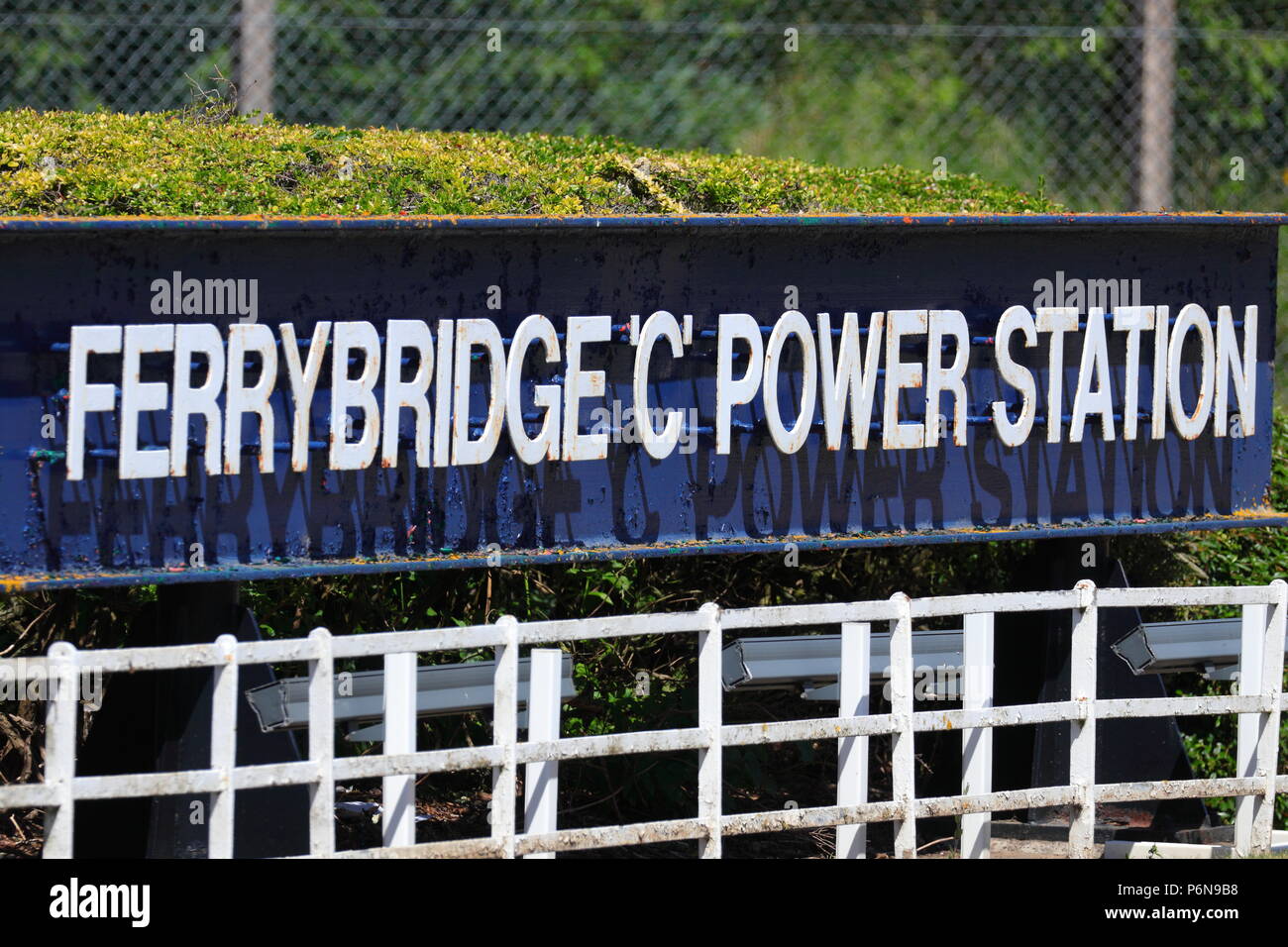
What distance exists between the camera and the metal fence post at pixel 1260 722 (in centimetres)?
708

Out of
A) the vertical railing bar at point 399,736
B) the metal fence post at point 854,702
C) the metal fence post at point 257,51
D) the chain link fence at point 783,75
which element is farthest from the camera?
the chain link fence at point 783,75

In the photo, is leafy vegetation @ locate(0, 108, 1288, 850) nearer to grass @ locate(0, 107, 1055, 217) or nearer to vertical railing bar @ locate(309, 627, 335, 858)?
grass @ locate(0, 107, 1055, 217)

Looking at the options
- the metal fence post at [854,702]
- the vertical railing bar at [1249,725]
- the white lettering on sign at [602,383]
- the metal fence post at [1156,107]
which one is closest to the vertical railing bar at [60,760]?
the white lettering on sign at [602,383]

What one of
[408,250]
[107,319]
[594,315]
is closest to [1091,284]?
[594,315]

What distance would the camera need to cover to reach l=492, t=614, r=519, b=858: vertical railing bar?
593 cm

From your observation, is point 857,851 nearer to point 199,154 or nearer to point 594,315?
point 594,315

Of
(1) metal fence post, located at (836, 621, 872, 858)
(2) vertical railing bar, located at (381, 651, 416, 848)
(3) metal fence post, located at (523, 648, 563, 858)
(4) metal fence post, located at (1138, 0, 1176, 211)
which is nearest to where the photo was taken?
(2) vertical railing bar, located at (381, 651, 416, 848)

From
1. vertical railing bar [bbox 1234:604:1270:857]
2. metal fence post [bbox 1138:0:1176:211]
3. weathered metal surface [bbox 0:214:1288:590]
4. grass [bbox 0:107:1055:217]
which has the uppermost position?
metal fence post [bbox 1138:0:1176:211]

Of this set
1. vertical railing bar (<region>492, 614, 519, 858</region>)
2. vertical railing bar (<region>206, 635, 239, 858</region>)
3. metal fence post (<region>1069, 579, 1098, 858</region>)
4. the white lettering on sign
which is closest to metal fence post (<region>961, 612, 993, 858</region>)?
metal fence post (<region>1069, 579, 1098, 858</region>)

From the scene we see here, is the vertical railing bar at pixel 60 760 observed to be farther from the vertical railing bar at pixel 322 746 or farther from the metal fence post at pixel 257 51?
the metal fence post at pixel 257 51

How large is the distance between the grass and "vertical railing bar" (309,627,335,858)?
1725 millimetres

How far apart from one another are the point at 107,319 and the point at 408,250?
101 centimetres

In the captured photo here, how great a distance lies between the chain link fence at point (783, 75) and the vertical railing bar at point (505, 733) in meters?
6.89

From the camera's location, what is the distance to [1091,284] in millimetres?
7402
